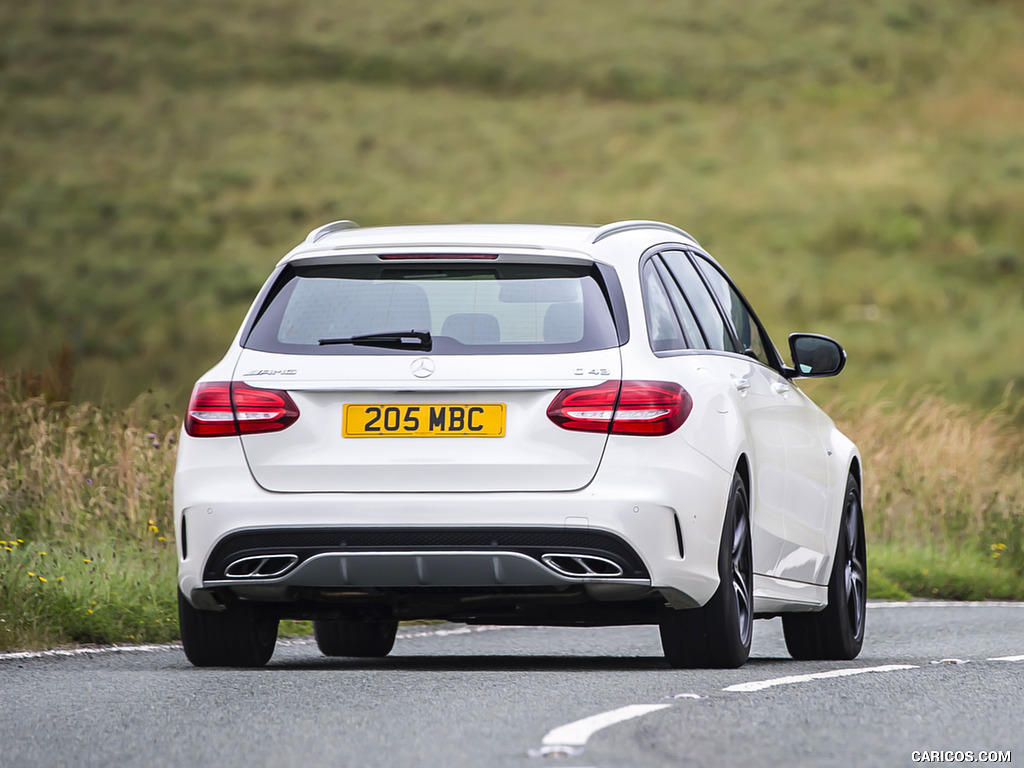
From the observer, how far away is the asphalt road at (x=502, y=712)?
22.3ft

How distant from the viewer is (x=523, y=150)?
63156 millimetres

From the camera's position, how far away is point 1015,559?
18.2 meters

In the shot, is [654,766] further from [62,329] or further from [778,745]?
[62,329]

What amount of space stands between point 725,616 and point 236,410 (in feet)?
7.03

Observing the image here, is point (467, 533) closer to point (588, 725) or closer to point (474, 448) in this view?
point (474, 448)

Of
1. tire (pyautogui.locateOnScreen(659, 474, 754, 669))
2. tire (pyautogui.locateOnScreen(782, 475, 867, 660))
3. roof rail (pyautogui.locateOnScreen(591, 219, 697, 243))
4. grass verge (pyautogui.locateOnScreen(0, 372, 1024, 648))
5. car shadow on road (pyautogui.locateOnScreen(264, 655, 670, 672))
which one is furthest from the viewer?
grass verge (pyautogui.locateOnScreen(0, 372, 1024, 648))

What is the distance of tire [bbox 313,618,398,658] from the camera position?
430 inches

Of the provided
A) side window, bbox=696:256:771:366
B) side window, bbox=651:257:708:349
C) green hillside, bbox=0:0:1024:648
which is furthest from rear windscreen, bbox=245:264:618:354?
green hillside, bbox=0:0:1024:648

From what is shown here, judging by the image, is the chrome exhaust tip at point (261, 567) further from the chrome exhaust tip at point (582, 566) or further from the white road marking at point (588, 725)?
the white road marking at point (588, 725)

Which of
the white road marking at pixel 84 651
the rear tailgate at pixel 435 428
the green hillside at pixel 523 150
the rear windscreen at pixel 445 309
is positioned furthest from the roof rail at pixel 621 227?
the green hillside at pixel 523 150

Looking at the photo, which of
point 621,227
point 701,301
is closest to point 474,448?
→ point 621,227

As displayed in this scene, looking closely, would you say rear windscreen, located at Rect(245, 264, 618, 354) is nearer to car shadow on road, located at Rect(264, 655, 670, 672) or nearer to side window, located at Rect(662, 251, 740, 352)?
side window, located at Rect(662, 251, 740, 352)

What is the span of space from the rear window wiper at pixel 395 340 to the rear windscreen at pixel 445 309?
0.09 ft

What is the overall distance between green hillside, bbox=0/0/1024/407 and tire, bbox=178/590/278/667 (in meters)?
21.4
